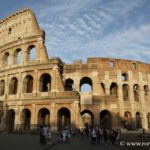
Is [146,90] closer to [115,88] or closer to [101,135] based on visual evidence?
[115,88]

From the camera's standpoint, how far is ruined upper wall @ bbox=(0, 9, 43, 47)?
27062 millimetres

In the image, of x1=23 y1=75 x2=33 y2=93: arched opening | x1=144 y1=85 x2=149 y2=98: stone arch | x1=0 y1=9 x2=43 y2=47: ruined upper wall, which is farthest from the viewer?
x1=144 y1=85 x2=149 y2=98: stone arch

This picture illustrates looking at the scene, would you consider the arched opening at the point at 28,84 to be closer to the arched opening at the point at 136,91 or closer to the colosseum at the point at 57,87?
the colosseum at the point at 57,87

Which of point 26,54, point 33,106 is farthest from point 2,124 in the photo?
point 26,54

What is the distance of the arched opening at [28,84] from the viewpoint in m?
25.5

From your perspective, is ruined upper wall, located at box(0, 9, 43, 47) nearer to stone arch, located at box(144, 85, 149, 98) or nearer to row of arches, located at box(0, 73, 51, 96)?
row of arches, located at box(0, 73, 51, 96)

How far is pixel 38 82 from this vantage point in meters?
24.6

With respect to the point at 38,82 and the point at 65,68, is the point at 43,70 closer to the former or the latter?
the point at 38,82

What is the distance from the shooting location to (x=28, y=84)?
26719mm

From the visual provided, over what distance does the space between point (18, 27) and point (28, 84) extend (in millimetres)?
7811

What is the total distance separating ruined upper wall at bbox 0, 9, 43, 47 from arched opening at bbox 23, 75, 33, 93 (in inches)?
207

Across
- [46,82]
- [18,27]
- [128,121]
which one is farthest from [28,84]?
[128,121]

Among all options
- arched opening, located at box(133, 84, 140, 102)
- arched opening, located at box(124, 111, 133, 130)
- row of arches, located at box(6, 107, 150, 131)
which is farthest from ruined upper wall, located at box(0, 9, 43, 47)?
arched opening, located at box(124, 111, 133, 130)

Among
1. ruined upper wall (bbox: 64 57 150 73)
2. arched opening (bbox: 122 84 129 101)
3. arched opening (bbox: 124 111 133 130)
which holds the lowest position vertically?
arched opening (bbox: 124 111 133 130)
